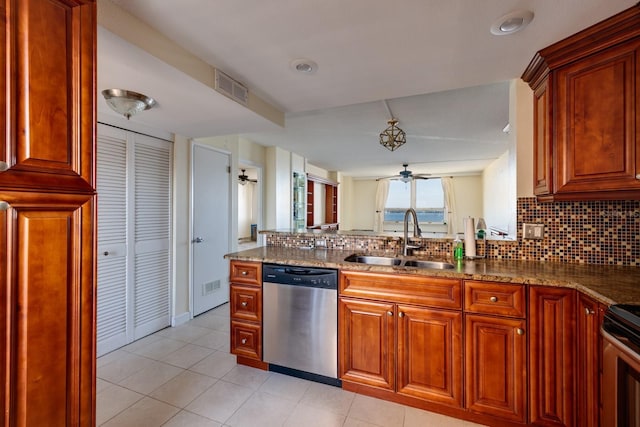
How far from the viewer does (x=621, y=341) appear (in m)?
1.10

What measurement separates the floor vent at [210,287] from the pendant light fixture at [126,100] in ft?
7.36

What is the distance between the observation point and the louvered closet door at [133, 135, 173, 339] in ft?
9.48

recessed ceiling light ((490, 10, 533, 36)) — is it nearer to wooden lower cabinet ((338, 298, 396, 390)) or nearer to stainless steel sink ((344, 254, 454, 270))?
stainless steel sink ((344, 254, 454, 270))

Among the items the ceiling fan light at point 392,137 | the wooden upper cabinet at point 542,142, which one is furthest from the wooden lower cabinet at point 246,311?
the wooden upper cabinet at point 542,142

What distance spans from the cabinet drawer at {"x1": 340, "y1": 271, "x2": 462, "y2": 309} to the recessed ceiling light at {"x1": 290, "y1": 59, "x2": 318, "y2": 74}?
1.43 metres

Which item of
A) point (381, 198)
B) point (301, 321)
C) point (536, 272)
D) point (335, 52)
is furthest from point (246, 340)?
point (381, 198)

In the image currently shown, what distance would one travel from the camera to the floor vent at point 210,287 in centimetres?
365

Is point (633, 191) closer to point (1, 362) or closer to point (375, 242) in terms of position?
point (375, 242)

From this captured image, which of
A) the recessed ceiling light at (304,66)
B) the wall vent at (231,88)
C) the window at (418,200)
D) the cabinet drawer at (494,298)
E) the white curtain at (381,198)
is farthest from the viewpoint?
the white curtain at (381,198)

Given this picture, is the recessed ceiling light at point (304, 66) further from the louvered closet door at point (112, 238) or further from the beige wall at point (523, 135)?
the louvered closet door at point (112, 238)

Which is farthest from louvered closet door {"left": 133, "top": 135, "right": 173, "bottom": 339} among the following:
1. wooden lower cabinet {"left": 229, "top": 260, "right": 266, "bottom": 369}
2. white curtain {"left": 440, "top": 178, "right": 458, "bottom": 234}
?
white curtain {"left": 440, "top": 178, "right": 458, "bottom": 234}

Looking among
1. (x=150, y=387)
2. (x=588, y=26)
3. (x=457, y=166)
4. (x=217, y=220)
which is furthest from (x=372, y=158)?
(x=150, y=387)

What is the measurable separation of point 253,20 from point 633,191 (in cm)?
223

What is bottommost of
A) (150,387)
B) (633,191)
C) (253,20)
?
(150,387)
